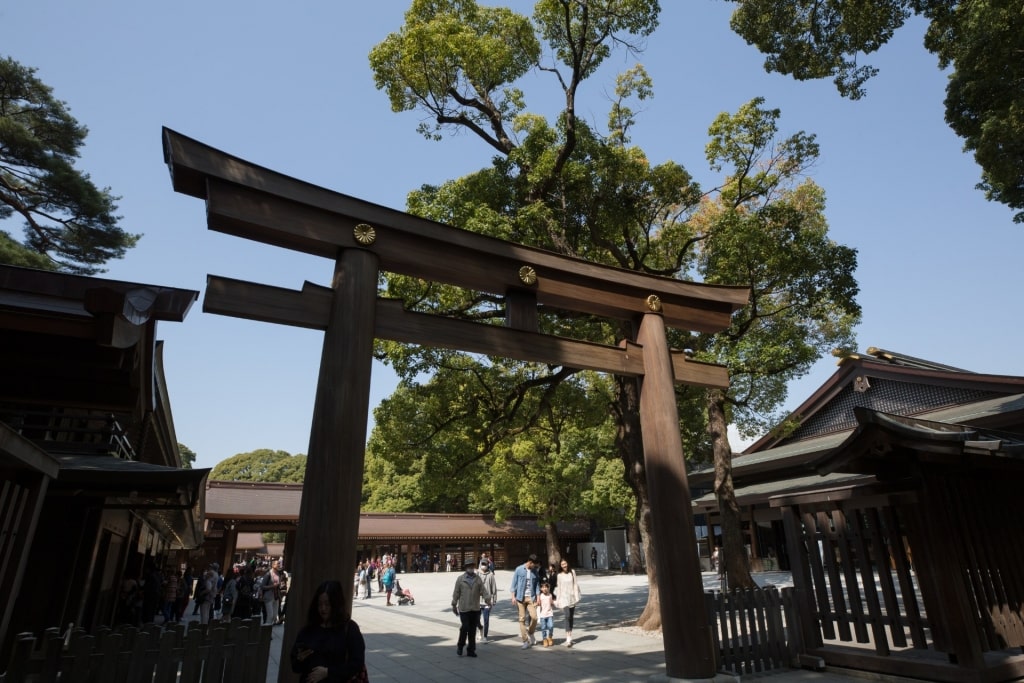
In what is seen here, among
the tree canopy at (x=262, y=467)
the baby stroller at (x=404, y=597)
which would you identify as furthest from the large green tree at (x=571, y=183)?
the tree canopy at (x=262, y=467)

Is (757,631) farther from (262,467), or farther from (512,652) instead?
(262,467)

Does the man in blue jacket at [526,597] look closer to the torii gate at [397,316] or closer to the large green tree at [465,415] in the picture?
the large green tree at [465,415]

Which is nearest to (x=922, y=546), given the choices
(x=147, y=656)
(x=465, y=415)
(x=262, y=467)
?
(x=147, y=656)

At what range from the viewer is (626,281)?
23.9 ft

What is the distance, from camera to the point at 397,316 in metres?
5.60

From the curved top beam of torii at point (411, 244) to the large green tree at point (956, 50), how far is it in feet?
19.5

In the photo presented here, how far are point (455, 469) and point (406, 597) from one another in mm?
8029

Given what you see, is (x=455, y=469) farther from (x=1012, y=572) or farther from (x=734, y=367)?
(x=1012, y=572)


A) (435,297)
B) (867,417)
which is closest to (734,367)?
(867,417)

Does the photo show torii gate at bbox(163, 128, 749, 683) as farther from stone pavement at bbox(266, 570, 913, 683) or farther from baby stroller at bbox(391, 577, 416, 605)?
baby stroller at bbox(391, 577, 416, 605)

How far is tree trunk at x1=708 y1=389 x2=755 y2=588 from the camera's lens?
480 inches

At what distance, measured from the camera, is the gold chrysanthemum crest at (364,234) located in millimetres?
5527

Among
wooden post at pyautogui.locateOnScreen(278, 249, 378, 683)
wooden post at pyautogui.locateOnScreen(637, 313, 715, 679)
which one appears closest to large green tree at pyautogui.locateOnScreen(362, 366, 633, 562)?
wooden post at pyautogui.locateOnScreen(637, 313, 715, 679)

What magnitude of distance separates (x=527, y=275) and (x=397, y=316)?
1722 millimetres
